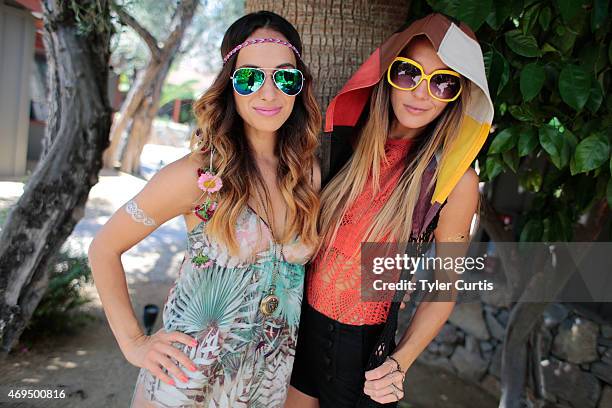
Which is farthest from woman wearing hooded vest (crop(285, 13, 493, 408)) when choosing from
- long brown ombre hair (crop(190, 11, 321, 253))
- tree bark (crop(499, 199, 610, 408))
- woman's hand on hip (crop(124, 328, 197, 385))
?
tree bark (crop(499, 199, 610, 408))

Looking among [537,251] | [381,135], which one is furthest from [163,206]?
[537,251]

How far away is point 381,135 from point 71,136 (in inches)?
98.6

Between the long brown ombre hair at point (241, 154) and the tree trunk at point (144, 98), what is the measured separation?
5743mm

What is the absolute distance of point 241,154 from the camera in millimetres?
1779

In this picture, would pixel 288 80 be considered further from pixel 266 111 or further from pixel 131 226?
pixel 131 226

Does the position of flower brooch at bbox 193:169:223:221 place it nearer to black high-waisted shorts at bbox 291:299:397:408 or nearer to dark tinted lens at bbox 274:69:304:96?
dark tinted lens at bbox 274:69:304:96

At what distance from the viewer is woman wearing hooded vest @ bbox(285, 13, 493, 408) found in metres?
1.76

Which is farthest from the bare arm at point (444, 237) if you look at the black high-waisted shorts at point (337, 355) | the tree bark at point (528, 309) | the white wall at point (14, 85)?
the white wall at point (14, 85)

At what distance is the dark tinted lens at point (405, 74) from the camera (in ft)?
5.82

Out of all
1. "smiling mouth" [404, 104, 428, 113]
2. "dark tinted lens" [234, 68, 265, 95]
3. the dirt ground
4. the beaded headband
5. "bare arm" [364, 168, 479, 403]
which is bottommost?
the dirt ground

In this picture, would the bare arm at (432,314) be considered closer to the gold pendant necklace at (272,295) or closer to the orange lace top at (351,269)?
the orange lace top at (351,269)

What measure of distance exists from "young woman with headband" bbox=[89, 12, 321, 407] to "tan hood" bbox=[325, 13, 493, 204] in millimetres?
252

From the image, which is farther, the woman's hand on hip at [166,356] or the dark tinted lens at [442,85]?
the dark tinted lens at [442,85]

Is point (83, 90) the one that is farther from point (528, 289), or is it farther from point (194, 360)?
point (528, 289)
